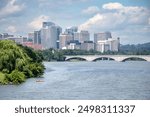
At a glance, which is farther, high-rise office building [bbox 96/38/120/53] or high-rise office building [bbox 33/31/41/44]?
high-rise office building [bbox 96/38/120/53]

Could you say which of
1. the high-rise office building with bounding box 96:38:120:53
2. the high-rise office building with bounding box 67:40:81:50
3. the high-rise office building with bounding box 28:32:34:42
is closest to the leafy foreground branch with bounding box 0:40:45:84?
the high-rise office building with bounding box 28:32:34:42

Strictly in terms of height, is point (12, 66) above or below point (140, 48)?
below

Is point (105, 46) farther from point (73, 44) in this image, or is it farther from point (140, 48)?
point (140, 48)

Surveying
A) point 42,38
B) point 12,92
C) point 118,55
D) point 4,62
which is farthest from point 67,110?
point 42,38

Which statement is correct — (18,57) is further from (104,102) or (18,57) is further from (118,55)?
(118,55)

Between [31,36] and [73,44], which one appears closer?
[31,36]

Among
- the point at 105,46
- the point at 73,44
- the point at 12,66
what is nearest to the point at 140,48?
the point at 12,66

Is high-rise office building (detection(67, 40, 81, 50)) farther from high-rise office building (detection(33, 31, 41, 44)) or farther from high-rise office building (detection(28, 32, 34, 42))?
high-rise office building (detection(28, 32, 34, 42))

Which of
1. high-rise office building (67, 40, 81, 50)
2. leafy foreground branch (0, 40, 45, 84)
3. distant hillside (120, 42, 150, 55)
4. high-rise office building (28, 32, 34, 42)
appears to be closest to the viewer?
leafy foreground branch (0, 40, 45, 84)

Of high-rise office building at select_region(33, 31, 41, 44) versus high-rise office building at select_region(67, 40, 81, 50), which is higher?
high-rise office building at select_region(33, 31, 41, 44)

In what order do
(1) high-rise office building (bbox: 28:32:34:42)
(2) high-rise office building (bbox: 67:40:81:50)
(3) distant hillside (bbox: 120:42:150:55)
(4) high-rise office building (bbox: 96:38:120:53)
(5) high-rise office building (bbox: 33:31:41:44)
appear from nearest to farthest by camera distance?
(3) distant hillside (bbox: 120:42:150:55), (1) high-rise office building (bbox: 28:32:34:42), (5) high-rise office building (bbox: 33:31:41:44), (4) high-rise office building (bbox: 96:38:120:53), (2) high-rise office building (bbox: 67:40:81:50)

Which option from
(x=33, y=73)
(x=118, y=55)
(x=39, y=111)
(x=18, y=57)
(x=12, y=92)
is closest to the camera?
(x=39, y=111)
